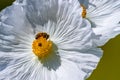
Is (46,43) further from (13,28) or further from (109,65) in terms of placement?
(109,65)

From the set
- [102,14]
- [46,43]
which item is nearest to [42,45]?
[46,43]

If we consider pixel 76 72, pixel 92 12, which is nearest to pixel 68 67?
pixel 76 72

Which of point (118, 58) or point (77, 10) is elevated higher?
point (77, 10)

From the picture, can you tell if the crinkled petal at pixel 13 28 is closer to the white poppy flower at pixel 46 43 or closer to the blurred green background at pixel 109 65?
the white poppy flower at pixel 46 43

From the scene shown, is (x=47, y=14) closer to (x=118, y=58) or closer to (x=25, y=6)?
(x=25, y=6)

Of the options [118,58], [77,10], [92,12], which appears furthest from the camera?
[118,58]

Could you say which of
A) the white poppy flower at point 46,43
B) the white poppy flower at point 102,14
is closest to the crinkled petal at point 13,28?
the white poppy flower at point 46,43

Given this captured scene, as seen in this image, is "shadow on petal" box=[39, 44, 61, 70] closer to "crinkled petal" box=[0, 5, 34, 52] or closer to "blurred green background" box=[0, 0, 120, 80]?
"crinkled petal" box=[0, 5, 34, 52]

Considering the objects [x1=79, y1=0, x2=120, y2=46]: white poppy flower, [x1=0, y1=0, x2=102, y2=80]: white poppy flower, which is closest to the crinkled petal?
[x1=0, y1=0, x2=102, y2=80]: white poppy flower

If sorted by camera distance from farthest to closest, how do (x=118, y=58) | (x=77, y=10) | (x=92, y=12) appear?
(x=118, y=58), (x=92, y=12), (x=77, y=10)
